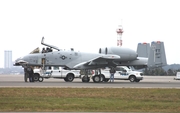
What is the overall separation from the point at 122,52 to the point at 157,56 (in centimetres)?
499

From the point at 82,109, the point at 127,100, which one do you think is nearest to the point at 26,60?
the point at 127,100

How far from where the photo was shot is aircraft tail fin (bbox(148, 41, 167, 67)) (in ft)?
126

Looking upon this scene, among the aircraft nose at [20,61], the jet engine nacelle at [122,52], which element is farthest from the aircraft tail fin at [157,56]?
the aircraft nose at [20,61]

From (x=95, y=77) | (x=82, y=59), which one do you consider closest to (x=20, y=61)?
(x=82, y=59)

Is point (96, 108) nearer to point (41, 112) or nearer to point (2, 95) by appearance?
point (41, 112)

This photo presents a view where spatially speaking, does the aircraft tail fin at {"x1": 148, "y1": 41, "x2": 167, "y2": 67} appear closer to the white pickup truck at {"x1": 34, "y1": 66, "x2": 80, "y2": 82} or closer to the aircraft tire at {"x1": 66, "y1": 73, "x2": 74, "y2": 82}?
the white pickup truck at {"x1": 34, "y1": 66, "x2": 80, "y2": 82}

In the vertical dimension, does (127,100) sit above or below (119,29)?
below

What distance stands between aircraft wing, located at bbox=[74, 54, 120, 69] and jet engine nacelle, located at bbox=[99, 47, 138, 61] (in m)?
0.90

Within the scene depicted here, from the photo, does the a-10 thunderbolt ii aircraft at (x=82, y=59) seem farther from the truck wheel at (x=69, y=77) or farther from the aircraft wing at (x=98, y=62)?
the truck wheel at (x=69, y=77)

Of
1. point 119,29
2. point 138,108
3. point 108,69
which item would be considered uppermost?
point 119,29

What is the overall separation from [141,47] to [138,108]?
25.1 meters

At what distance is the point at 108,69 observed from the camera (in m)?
37.2

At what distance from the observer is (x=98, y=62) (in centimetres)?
3397

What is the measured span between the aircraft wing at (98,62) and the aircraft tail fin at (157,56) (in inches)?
221
